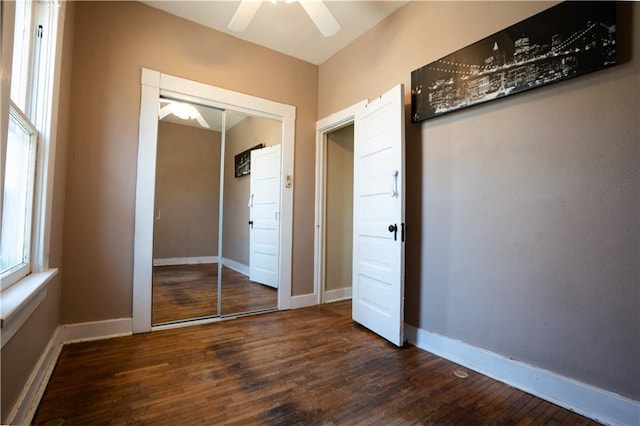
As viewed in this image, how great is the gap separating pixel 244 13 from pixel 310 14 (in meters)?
0.48

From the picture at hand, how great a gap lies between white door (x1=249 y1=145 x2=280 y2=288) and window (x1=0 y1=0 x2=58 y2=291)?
1901 millimetres

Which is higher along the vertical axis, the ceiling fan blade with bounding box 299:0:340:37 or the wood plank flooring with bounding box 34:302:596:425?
the ceiling fan blade with bounding box 299:0:340:37

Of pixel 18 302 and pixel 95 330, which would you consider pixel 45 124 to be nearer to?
pixel 18 302

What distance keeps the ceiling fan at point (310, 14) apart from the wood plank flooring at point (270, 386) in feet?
7.95

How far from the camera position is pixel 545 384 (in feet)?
5.22

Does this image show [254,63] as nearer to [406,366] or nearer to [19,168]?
[19,168]

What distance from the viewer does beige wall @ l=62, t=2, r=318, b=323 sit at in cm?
220

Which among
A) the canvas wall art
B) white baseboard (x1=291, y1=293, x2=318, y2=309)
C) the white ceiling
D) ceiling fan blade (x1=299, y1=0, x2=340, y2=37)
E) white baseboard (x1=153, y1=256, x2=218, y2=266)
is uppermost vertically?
the white ceiling

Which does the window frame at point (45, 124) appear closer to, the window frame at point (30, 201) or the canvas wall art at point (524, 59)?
the window frame at point (30, 201)

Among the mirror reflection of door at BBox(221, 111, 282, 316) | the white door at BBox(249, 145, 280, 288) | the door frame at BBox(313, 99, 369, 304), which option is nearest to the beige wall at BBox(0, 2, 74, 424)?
the mirror reflection of door at BBox(221, 111, 282, 316)

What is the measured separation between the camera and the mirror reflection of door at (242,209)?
3133mm

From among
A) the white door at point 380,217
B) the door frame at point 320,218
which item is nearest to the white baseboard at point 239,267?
the door frame at point 320,218

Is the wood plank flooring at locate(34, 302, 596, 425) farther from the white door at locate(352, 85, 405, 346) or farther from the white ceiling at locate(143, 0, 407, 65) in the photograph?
the white ceiling at locate(143, 0, 407, 65)

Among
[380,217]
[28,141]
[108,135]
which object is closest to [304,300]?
[380,217]
